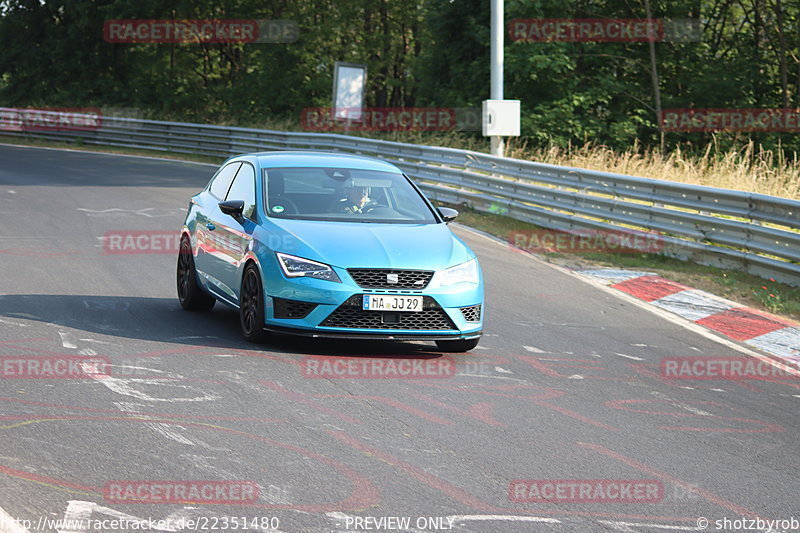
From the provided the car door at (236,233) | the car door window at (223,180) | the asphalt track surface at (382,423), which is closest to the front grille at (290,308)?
the asphalt track surface at (382,423)

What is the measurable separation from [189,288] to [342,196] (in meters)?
1.89

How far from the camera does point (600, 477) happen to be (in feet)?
19.6

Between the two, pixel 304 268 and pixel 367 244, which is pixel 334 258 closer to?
pixel 304 268

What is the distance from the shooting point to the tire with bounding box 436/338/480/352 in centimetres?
921

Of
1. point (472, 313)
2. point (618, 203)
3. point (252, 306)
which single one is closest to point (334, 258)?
point (252, 306)

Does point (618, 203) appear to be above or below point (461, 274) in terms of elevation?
above

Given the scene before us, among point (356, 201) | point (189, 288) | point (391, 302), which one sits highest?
point (356, 201)

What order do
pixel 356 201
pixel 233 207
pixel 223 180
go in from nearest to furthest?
pixel 233 207 → pixel 356 201 → pixel 223 180

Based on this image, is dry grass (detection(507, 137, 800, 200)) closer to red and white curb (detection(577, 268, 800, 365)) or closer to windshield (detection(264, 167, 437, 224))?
red and white curb (detection(577, 268, 800, 365))

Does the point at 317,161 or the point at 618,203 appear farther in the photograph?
the point at 618,203

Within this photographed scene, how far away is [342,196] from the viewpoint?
392 inches

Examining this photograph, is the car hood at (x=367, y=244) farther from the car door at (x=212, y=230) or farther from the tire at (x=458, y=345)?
the car door at (x=212, y=230)

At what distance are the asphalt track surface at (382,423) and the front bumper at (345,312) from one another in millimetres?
280

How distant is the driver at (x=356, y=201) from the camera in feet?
32.3
